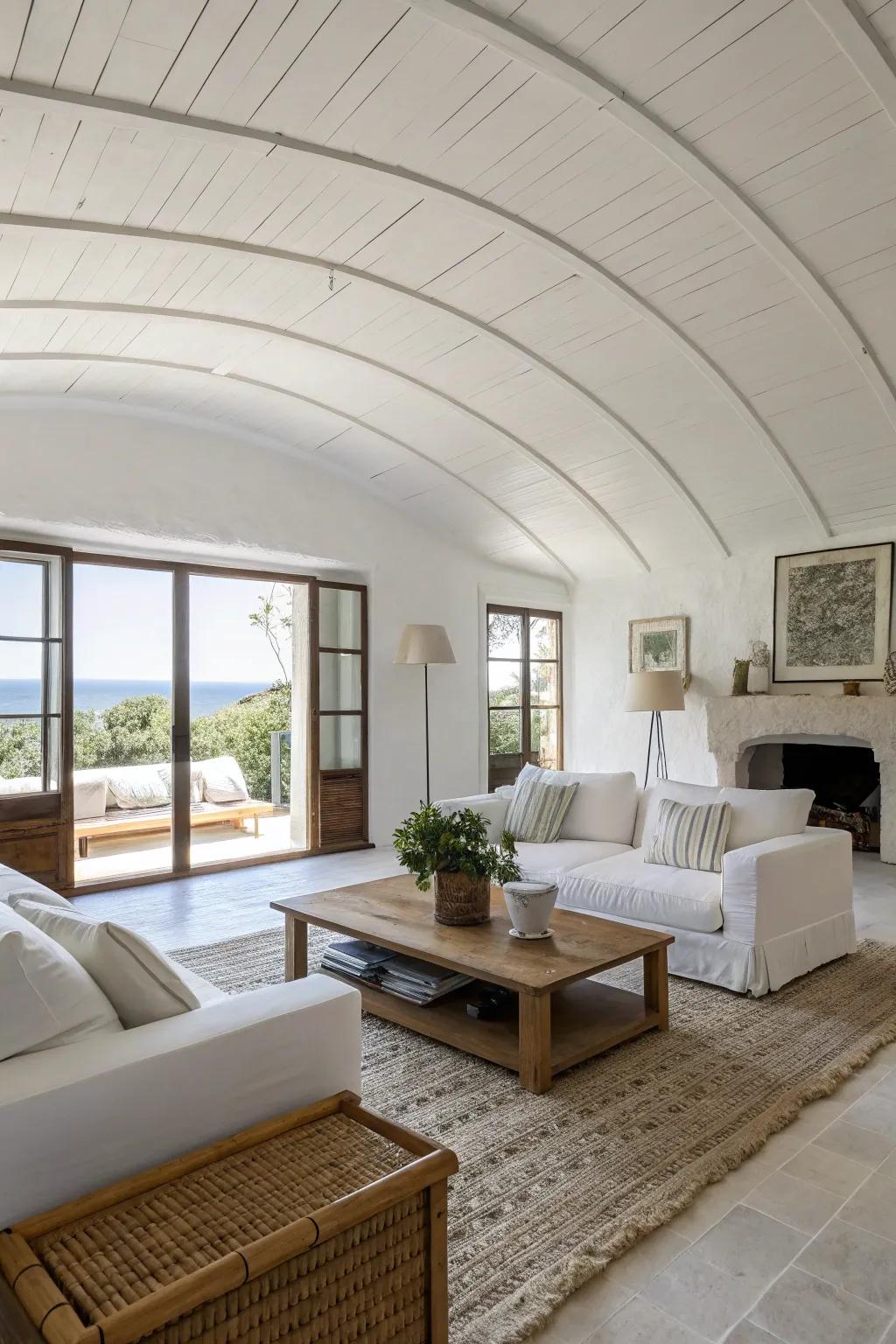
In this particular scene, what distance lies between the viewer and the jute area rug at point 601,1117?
1.88 metres

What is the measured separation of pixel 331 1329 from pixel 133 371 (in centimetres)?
487

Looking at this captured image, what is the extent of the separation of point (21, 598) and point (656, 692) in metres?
4.30

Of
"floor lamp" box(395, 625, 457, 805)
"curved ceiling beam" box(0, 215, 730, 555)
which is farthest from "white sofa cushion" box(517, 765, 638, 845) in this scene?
"curved ceiling beam" box(0, 215, 730, 555)

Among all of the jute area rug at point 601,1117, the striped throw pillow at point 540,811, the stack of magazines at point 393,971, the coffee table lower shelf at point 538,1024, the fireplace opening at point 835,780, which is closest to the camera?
the jute area rug at point 601,1117

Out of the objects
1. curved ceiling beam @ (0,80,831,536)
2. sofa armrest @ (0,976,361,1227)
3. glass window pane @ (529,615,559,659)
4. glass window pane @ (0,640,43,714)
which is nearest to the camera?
sofa armrest @ (0,976,361,1227)

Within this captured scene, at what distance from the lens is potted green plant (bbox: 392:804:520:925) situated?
324cm

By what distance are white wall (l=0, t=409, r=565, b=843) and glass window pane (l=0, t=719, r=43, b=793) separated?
3.86ft

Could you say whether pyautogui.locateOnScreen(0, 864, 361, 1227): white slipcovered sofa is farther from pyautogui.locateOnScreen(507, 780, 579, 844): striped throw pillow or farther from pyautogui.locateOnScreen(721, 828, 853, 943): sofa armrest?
pyautogui.locateOnScreen(507, 780, 579, 844): striped throw pillow

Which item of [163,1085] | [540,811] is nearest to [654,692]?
[540,811]

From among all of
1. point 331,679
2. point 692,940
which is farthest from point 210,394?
point 692,940

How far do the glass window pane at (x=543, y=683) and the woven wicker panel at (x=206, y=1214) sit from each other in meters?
6.58

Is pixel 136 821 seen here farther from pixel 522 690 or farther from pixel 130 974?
pixel 130 974

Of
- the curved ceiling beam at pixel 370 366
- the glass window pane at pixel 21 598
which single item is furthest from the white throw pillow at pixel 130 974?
the glass window pane at pixel 21 598

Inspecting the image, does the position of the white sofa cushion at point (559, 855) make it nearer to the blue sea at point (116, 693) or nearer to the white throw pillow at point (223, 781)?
the blue sea at point (116, 693)
